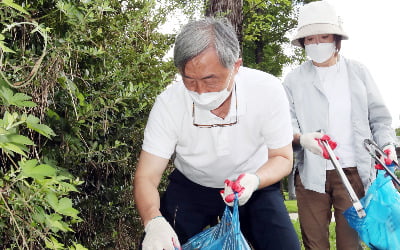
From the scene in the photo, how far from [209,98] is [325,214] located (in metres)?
1.64

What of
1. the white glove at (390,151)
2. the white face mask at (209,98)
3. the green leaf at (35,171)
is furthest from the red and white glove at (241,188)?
the white glove at (390,151)

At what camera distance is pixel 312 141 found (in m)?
3.16

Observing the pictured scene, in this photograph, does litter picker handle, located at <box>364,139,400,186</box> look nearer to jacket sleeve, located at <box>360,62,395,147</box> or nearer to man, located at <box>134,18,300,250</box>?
jacket sleeve, located at <box>360,62,395,147</box>

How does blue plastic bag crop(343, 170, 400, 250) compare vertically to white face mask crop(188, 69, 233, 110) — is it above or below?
below

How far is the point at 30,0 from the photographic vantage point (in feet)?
6.91

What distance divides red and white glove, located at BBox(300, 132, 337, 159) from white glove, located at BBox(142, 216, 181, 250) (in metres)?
1.23

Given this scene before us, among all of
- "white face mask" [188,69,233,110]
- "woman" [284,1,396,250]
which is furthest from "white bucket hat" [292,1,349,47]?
"white face mask" [188,69,233,110]

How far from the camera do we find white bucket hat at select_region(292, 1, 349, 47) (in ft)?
11.4

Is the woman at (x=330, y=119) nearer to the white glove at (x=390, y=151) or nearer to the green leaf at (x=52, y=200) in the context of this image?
the white glove at (x=390, y=151)

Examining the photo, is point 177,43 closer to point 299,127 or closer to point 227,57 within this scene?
point 227,57

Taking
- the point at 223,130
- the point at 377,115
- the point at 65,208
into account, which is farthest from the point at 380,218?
the point at 65,208

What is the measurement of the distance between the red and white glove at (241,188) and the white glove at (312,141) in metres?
0.95

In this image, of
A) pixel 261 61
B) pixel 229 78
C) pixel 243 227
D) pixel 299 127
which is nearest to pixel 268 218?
pixel 243 227

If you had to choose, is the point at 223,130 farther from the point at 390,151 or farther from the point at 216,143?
the point at 390,151
